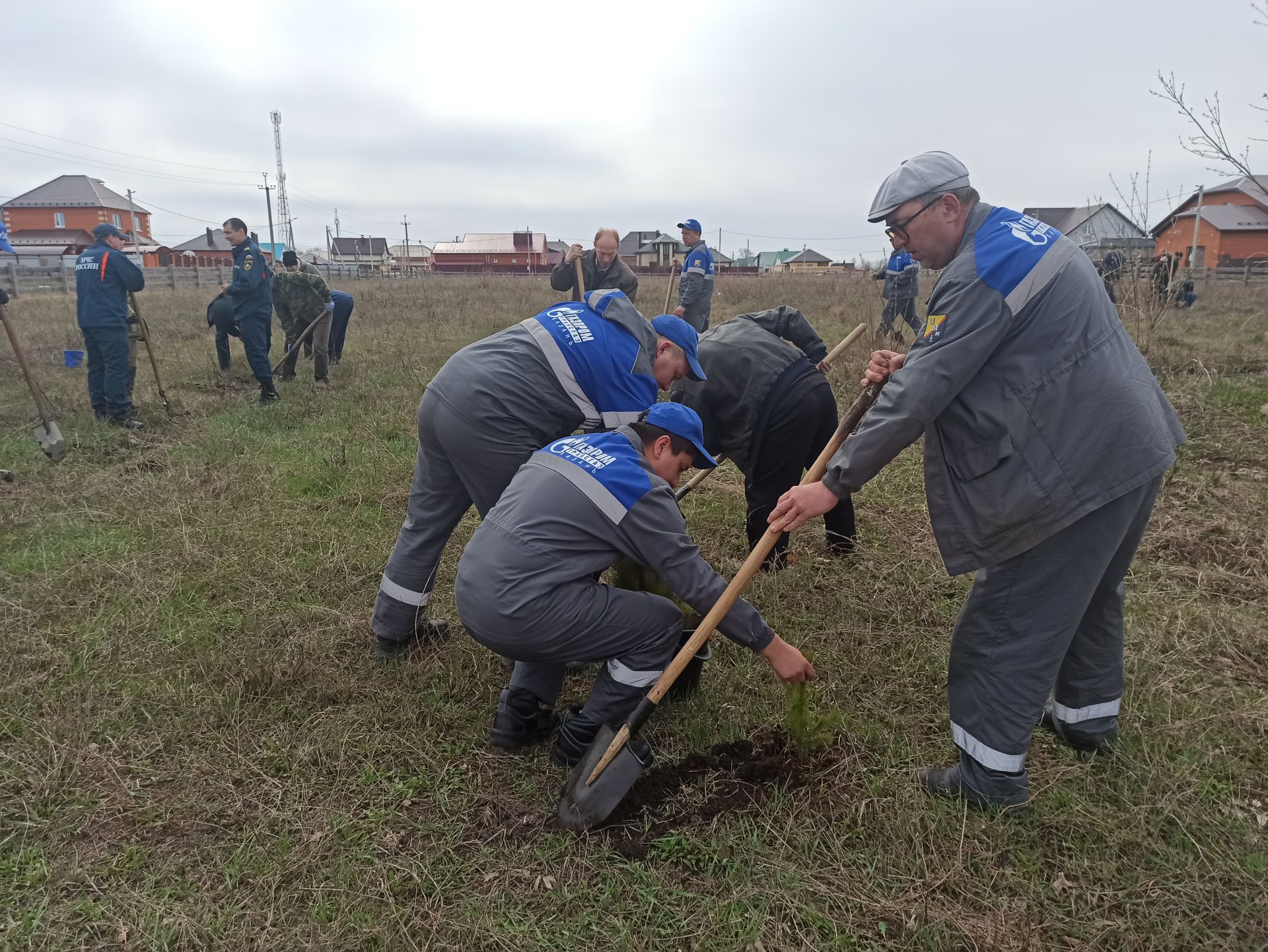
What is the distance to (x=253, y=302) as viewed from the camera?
8.59 metres

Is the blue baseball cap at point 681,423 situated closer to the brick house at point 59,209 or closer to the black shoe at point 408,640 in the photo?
the black shoe at point 408,640

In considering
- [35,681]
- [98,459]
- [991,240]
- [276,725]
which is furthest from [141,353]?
[991,240]

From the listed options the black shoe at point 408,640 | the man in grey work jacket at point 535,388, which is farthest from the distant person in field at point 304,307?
the man in grey work jacket at point 535,388

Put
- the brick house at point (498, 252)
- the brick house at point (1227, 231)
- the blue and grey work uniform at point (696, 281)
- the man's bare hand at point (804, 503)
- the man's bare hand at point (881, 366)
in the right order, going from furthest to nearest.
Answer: the brick house at point (498, 252), the brick house at point (1227, 231), the blue and grey work uniform at point (696, 281), the man's bare hand at point (881, 366), the man's bare hand at point (804, 503)

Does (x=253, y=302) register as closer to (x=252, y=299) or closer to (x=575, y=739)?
(x=252, y=299)

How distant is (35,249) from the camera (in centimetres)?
5556

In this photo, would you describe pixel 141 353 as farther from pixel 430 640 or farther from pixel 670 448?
pixel 670 448

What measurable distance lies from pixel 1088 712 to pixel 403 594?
108 inches

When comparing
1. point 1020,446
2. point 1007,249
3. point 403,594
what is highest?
point 1007,249

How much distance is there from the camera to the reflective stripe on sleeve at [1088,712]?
2.65 m

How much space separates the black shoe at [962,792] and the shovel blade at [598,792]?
0.97 meters

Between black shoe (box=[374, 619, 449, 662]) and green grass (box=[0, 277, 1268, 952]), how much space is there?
0.32ft

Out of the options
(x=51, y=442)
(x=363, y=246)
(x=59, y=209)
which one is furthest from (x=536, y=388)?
(x=363, y=246)

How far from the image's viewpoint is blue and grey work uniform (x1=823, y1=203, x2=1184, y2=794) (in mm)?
2178
